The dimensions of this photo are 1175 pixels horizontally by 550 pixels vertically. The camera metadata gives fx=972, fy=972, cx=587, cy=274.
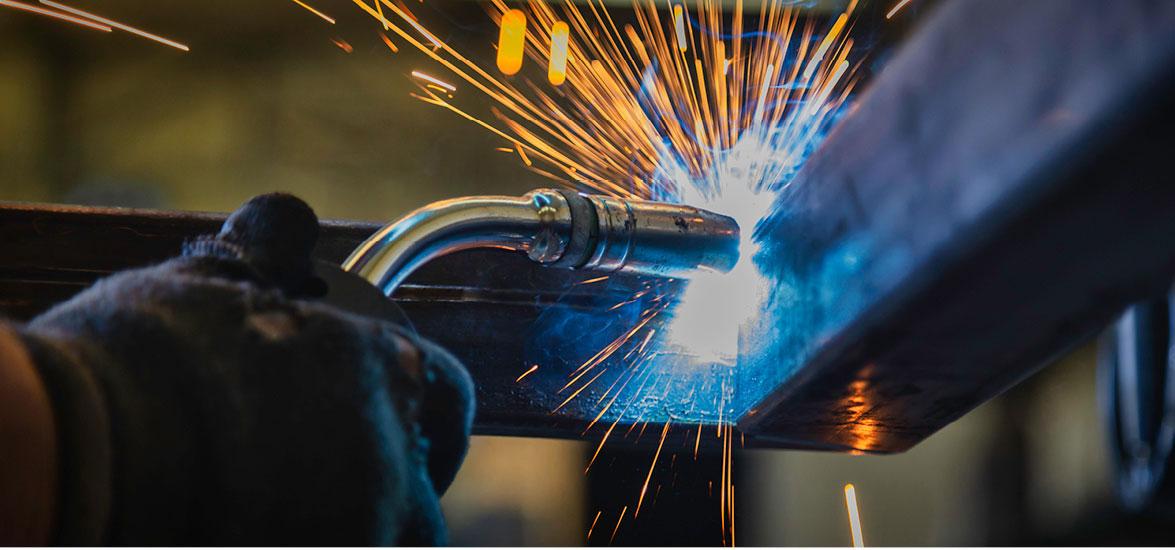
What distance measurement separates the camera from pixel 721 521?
2.81ft

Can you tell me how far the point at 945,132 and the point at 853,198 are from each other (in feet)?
0.32

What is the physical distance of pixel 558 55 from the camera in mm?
2809

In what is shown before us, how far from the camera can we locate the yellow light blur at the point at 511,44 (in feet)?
8.56

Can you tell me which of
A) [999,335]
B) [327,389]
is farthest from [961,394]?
[327,389]

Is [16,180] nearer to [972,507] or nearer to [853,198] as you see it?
[853,198]

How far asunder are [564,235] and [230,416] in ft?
0.98

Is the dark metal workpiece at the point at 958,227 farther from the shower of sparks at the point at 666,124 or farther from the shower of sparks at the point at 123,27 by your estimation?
the shower of sparks at the point at 123,27

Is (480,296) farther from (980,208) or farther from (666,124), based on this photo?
(666,124)

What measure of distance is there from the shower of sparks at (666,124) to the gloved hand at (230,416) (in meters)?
0.29

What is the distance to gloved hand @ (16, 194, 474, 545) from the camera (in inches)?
15.2

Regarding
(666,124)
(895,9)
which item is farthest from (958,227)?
(666,124)

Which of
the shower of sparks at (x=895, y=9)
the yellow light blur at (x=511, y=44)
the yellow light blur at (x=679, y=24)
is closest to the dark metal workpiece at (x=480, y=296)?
the shower of sparks at (x=895, y=9)

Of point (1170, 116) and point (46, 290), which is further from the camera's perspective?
point (46, 290)

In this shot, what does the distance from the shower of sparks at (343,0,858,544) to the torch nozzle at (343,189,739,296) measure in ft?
0.13
